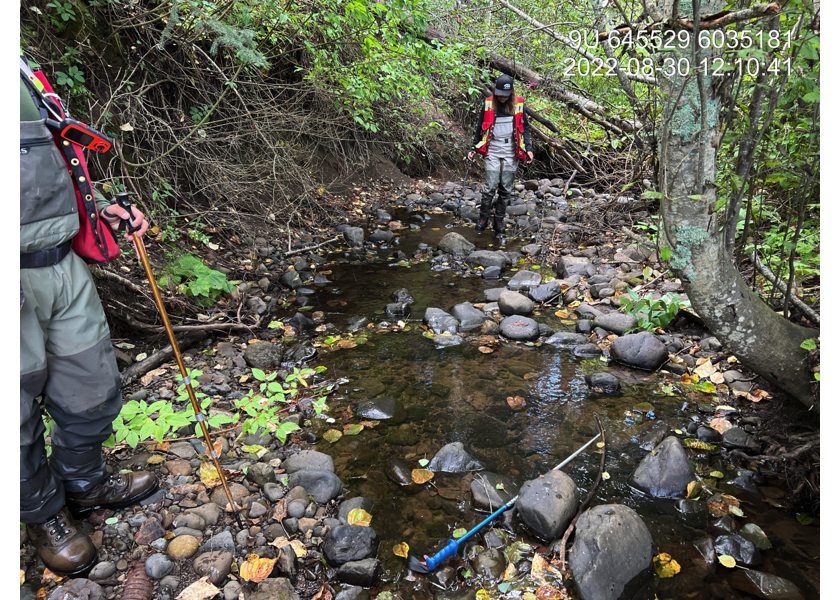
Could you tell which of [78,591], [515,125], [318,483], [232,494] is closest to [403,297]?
[318,483]

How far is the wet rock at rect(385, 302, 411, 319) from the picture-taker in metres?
5.70

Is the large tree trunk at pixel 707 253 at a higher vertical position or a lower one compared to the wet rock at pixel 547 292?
higher

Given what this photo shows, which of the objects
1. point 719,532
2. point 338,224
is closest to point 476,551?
point 719,532

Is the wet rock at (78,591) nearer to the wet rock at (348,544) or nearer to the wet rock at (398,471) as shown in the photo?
the wet rock at (348,544)

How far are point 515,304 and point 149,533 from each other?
405 cm

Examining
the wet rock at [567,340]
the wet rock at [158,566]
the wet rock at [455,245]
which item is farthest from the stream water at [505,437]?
the wet rock at [455,245]

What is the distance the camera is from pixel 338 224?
866 centimetres

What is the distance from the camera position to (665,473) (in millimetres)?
3154

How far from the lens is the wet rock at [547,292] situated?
19.7 feet

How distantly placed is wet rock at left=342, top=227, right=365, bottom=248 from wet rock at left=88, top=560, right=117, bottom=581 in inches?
232

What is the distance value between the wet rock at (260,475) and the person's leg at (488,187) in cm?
666

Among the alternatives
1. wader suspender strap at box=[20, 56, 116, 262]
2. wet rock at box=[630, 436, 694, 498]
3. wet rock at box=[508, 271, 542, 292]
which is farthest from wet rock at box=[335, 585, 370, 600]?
wet rock at box=[508, 271, 542, 292]

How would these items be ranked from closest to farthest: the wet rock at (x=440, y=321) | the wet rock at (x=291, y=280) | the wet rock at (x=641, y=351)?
1. the wet rock at (x=641, y=351)
2. the wet rock at (x=440, y=321)
3. the wet rock at (x=291, y=280)

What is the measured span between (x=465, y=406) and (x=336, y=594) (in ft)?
6.13
